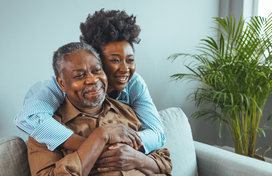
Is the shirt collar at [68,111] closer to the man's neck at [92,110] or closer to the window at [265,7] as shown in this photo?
the man's neck at [92,110]

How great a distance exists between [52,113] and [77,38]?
98 cm

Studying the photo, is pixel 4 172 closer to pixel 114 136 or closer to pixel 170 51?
pixel 114 136

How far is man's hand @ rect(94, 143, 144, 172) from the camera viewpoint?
3.17 feet

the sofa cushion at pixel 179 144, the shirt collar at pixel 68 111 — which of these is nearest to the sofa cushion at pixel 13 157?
the shirt collar at pixel 68 111

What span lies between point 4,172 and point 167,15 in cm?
195

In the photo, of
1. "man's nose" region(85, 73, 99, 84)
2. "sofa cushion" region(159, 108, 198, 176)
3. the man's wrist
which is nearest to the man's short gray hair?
"man's nose" region(85, 73, 99, 84)

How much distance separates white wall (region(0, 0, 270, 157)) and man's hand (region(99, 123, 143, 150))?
88 cm

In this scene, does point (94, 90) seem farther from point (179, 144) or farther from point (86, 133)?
point (179, 144)

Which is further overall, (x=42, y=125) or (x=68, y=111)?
(x=68, y=111)

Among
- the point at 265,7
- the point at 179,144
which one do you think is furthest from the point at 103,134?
the point at 265,7

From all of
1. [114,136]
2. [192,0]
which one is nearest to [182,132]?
[114,136]

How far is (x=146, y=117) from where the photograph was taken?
1.20 meters

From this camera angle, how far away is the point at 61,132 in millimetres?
915

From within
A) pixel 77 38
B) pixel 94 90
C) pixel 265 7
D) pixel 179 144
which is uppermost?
pixel 265 7
